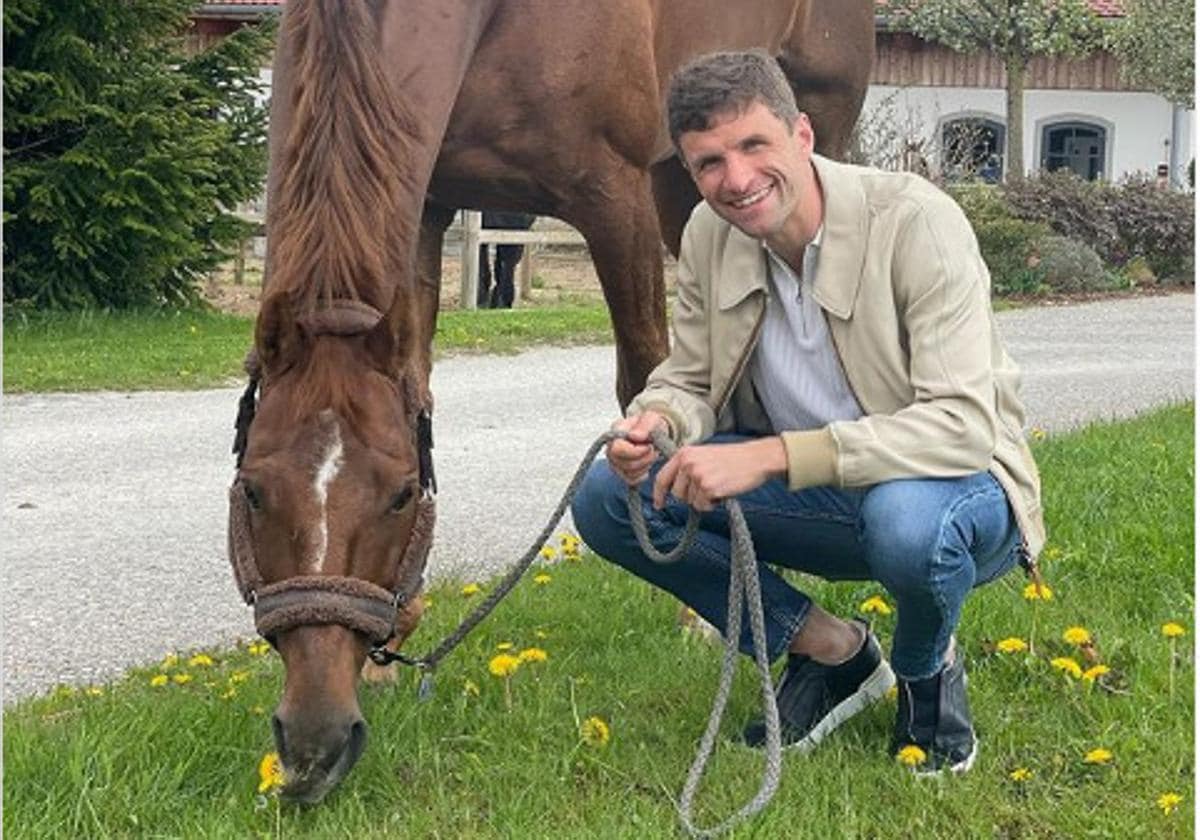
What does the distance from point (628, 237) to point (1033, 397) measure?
20.8 feet

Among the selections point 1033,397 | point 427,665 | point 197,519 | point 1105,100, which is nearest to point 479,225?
point 1033,397

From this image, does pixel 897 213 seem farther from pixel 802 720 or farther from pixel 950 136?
pixel 950 136

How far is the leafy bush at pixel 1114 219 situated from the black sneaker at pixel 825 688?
17.4 m

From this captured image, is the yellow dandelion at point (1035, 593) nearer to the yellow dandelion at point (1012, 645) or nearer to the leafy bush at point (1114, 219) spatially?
the yellow dandelion at point (1012, 645)

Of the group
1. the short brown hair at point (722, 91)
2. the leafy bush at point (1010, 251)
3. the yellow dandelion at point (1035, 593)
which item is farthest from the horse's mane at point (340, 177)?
the leafy bush at point (1010, 251)

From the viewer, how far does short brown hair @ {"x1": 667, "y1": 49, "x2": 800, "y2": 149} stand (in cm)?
302

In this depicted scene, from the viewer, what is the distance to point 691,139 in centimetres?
307

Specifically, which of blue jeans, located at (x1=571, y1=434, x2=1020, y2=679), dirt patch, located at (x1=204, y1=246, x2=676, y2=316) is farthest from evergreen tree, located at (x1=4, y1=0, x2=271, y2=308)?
blue jeans, located at (x1=571, y1=434, x2=1020, y2=679)

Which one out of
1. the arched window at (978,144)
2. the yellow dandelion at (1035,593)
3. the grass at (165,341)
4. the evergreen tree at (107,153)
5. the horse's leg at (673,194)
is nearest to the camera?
the yellow dandelion at (1035,593)

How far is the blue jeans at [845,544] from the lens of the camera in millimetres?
3021

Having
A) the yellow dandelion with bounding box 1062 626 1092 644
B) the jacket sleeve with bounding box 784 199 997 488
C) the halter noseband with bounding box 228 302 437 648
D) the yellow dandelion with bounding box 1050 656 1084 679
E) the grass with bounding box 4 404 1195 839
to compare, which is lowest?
the grass with bounding box 4 404 1195 839

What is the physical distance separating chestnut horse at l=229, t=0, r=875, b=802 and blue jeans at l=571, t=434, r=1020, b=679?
46 cm

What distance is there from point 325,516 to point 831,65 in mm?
4086

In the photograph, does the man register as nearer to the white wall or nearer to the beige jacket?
the beige jacket
